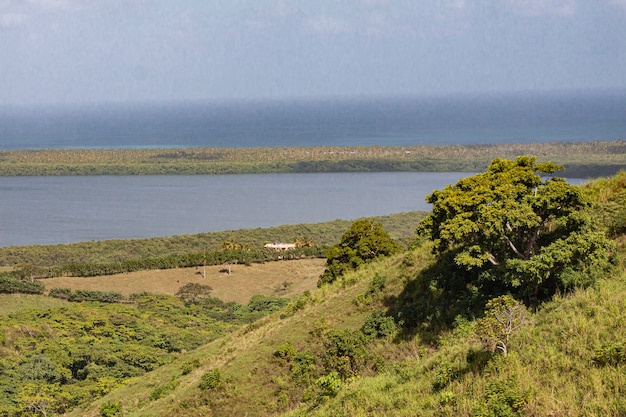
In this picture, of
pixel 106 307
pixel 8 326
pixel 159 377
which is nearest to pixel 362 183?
pixel 106 307

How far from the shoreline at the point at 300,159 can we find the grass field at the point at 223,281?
8311cm

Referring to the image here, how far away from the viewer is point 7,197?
380 ft

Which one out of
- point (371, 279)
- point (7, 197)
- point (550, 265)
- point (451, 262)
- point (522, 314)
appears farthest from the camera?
point (7, 197)

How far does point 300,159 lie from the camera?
150375mm

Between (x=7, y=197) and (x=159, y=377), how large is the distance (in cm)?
10469

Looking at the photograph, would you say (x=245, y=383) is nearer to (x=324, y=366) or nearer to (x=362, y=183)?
(x=324, y=366)

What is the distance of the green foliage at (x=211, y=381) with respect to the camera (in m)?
17.0

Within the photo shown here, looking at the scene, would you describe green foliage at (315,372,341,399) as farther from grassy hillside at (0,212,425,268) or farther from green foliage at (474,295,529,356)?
grassy hillside at (0,212,425,268)

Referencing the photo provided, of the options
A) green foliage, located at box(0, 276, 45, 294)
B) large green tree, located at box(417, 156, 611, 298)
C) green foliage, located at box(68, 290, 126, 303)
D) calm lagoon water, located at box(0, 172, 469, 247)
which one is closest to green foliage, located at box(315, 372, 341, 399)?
large green tree, located at box(417, 156, 611, 298)

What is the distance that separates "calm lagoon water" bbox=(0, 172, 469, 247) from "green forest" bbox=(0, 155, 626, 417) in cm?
5870

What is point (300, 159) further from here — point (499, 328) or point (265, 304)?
point (499, 328)

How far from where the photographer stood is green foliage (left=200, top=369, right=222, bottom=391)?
17.0 metres

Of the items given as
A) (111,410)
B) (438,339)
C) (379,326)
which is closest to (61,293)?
(111,410)

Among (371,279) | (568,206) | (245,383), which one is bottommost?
(245,383)
